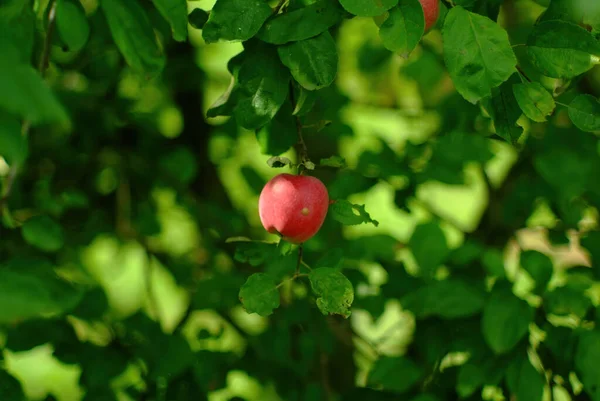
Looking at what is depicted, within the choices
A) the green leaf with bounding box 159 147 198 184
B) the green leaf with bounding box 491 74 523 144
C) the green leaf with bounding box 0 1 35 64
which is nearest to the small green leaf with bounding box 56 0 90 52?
the green leaf with bounding box 0 1 35 64

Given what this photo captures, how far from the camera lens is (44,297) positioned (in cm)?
59

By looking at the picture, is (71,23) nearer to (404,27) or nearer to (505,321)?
(404,27)

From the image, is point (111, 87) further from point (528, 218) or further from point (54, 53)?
point (528, 218)

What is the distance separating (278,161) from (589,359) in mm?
574

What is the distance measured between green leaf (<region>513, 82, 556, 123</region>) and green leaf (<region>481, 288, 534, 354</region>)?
1.43 ft

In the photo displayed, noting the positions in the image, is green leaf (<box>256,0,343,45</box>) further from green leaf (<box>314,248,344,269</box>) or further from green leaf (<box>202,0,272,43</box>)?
green leaf (<box>314,248,344,269</box>)

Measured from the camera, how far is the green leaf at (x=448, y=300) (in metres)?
1.16

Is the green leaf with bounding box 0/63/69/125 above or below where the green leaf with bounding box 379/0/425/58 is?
above

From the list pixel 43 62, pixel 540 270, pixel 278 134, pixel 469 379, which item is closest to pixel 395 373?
pixel 469 379

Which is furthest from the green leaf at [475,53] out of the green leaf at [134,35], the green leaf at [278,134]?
the green leaf at [134,35]

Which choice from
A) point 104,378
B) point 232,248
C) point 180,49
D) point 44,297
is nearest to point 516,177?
point 232,248

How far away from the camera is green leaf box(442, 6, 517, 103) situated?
726 mm

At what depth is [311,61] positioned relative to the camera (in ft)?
2.51

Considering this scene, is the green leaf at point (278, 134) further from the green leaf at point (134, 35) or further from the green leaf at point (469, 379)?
the green leaf at point (469, 379)
